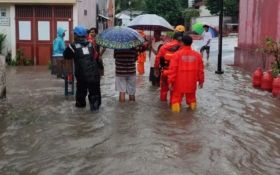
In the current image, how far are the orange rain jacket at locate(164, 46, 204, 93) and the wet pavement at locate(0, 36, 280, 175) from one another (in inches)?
21.7

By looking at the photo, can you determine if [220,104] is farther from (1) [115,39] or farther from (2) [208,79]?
(2) [208,79]

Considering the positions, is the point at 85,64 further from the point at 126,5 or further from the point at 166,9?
the point at 126,5

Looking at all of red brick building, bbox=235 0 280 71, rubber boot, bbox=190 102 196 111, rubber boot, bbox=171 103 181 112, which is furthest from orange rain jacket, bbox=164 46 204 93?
red brick building, bbox=235 0 280 71

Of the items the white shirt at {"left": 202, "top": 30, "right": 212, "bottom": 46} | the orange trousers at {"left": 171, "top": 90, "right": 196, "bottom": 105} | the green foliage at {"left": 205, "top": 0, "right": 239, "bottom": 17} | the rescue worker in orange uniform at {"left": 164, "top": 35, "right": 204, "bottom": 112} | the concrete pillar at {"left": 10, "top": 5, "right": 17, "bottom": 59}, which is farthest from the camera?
the green foliage at {"left": 205, "top": 0, "right": 239, "bottom": 17}

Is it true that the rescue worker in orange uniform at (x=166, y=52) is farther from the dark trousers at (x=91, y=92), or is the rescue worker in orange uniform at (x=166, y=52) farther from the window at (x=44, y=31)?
the window at (x=44, y=31)

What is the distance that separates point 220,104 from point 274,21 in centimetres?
542

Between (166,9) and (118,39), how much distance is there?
48408 mm

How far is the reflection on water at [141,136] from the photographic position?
6523 millimetres

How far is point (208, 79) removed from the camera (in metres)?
15.8

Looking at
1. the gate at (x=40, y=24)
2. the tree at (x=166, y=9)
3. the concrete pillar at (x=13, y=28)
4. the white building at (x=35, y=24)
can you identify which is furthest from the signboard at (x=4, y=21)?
the tree at (x=166, y=9)

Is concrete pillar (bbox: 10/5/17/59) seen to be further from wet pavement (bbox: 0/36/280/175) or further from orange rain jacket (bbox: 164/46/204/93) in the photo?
orange rain jacket (bbox: 164/46/204/93)

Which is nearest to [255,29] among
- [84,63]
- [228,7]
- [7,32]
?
[7,32]

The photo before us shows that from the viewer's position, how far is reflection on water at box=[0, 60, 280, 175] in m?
6.52

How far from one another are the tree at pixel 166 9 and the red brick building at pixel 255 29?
37.3m
